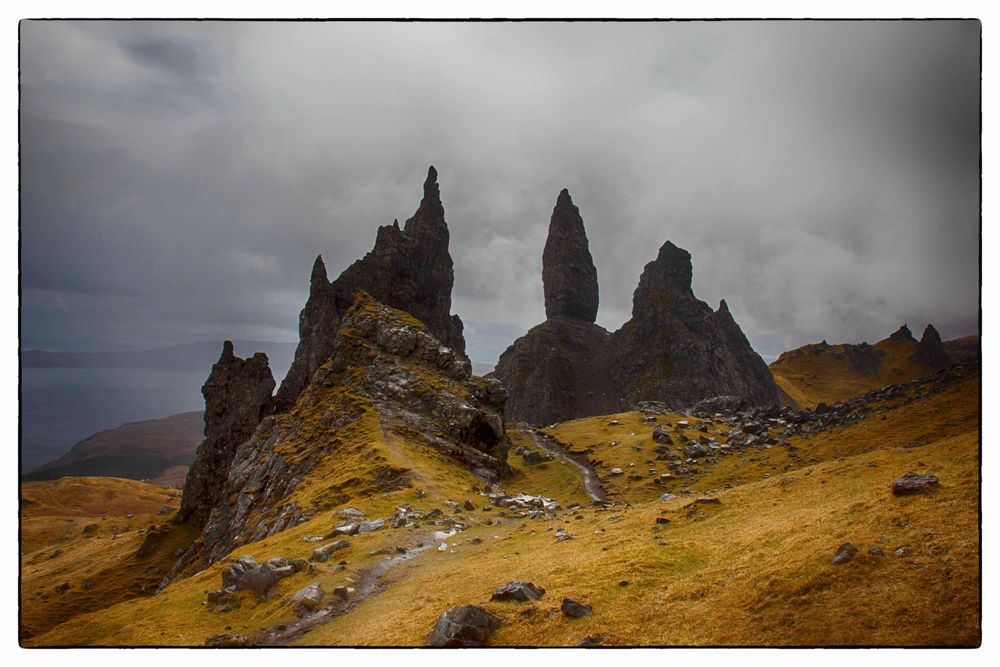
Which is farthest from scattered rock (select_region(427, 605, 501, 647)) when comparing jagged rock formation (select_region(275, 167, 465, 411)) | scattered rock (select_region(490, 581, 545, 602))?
jagged rock formation (select_region(275, 167, 465, 411))

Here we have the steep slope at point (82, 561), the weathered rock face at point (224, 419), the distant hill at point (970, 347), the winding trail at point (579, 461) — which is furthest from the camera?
the weathered rock face at point (224, 419)

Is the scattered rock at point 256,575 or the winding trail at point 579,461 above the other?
the scattered rock at point 256,575

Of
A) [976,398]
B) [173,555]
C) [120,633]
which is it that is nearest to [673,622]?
[976,398]

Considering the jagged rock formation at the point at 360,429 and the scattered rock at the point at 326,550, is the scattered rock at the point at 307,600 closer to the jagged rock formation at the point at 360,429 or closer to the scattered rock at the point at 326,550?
the scattered rock at the point at 326,550

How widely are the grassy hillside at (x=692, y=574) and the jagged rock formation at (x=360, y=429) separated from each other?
1176 centimetres

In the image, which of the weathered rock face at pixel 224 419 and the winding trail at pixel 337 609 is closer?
the winding trail at pixel 337 609

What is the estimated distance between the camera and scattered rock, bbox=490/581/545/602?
1833 cm

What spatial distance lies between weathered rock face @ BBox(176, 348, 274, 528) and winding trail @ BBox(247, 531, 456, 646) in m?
84.7

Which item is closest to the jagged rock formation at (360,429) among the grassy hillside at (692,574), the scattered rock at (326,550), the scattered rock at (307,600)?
the grassy hillside at (692,574)

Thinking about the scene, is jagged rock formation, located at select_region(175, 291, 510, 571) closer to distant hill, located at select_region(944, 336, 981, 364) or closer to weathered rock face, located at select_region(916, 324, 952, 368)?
weathered rock face, located at select_region(916, 324, 952, 368)

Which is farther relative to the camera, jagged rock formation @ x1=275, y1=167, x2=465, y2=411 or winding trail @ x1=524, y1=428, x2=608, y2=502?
jagged rock formation @ x1=275, y1=167, x2=465, y2=411

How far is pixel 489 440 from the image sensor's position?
75.5m

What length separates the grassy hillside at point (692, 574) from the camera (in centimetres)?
1467

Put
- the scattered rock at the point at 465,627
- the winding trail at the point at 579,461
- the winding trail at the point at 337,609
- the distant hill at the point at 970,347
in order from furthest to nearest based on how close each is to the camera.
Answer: the winding trail at the point at 579,461 → the distant hill at the point at 970,347 → the winding trail at the point at 337,609 → the scattered rock at the point at 465,627
